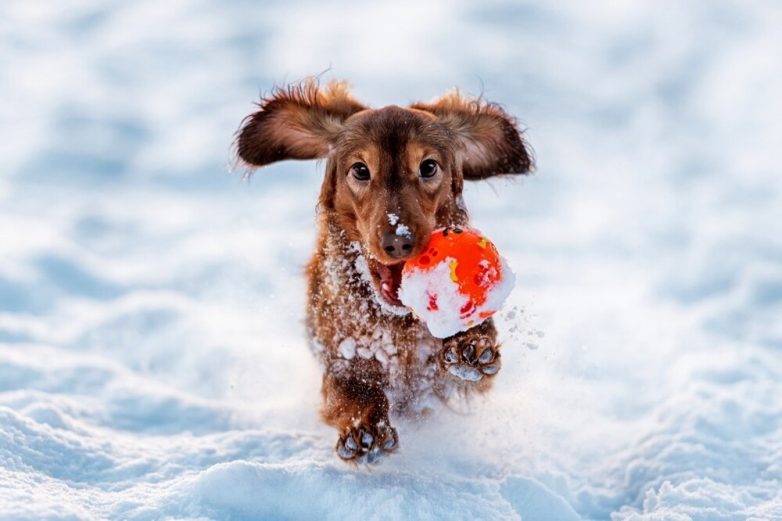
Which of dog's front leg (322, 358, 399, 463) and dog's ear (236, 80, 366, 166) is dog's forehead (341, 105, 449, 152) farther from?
dog's front leg (322, 358, 399, 463)

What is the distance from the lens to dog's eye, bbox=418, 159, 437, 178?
10.9ft

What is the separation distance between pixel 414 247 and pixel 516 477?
84 cm

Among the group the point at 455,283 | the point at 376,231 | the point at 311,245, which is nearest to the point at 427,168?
the point at 376,231

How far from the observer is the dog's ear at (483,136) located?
382cm

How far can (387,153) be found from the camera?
3.27 m

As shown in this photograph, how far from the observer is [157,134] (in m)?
7.45

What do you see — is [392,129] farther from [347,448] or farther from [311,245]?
[311,245]

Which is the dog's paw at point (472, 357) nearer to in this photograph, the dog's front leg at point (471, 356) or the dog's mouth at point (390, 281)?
the dog's front leg at point (471, 356)

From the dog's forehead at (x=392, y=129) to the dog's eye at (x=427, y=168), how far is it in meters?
0.07

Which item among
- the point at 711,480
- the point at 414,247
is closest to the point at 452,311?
the point at 414,247

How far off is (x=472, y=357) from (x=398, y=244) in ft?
1.44

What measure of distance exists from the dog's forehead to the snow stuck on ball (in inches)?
19.0

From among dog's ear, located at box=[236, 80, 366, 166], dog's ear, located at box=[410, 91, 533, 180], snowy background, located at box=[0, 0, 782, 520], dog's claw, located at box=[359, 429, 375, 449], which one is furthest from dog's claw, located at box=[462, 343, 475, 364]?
dog's ear, located at box=[236, 80, 366, 166]

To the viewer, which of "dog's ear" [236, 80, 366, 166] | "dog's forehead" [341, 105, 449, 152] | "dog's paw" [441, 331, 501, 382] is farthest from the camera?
"dog's ear" [236, 80, 366, 166]
